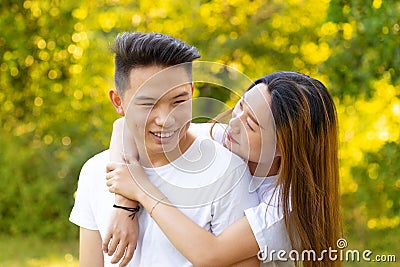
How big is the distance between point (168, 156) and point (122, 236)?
294 millimetres

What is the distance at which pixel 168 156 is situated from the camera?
247 cm

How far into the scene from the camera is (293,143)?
7.80 ft

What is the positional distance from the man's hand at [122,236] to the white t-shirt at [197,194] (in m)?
0.05

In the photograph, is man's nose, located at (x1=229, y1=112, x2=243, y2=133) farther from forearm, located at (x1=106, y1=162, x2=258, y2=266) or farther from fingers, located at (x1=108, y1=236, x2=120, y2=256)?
fingers, located at (x1=108, y1=236, x2=120, y2=256)

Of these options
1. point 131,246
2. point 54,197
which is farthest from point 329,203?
point 54,197

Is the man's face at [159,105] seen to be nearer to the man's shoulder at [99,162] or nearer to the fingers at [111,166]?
the fingers at [111,166]

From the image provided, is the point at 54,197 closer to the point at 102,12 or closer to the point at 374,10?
the point at 102,12

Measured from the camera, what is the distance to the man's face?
2318 mm

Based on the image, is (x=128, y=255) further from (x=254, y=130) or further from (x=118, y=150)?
(x=254, y=130)

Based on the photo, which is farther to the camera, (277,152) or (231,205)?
(277,152)

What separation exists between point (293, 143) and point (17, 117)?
15.8 ft

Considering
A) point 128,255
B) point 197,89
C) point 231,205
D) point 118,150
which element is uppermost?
point 197,89

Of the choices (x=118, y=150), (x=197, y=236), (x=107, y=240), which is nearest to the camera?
(x=197, y=236)

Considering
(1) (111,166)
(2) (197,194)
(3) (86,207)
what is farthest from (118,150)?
(2) (197,194)
